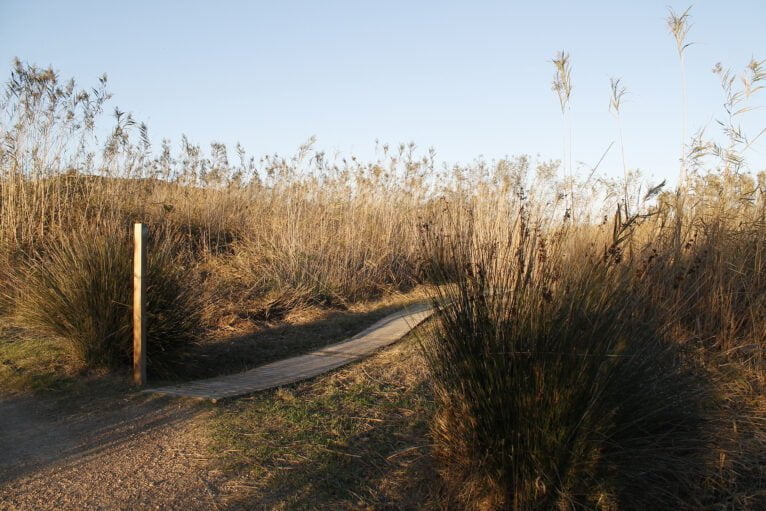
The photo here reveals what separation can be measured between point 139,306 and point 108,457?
162cm

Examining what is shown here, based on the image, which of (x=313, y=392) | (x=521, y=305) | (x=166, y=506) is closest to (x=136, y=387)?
(x=313, y=392)

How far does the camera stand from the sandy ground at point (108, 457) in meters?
3.51

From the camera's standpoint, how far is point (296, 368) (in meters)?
6.12

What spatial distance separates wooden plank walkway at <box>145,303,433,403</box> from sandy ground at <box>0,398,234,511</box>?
31 cm

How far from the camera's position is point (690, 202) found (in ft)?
19.6

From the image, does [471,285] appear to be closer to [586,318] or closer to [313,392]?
[586,318]

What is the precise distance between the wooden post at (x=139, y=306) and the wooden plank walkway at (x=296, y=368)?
0.28 metres

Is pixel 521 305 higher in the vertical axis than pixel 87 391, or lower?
higher

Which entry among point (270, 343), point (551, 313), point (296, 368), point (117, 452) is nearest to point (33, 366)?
point (117, 452)

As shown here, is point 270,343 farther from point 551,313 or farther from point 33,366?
point 551,313

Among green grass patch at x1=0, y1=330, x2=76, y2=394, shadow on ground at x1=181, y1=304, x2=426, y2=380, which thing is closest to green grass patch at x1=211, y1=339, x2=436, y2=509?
shadow on ground at x1=181, y1=304, x2=426, y2=380

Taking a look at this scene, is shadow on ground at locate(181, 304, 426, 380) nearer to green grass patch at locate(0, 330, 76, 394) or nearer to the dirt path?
the dirt path

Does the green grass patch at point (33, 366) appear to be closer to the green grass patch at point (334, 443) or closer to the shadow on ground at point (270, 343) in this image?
the shadow on ground at point (270, 343)

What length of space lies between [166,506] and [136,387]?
7.22 ft
